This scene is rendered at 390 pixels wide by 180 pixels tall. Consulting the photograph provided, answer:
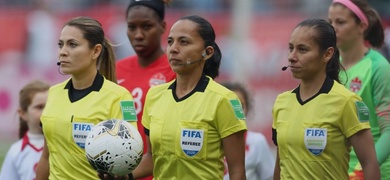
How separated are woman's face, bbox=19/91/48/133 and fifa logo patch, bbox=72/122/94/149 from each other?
89.5 inches

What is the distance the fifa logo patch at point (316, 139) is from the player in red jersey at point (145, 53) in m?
2.13

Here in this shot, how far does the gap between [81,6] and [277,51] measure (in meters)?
4.10

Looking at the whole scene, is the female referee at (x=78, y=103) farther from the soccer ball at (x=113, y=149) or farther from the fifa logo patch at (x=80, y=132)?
the soccer ball at (x=113, y=149)

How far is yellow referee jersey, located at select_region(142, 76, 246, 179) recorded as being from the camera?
745cm

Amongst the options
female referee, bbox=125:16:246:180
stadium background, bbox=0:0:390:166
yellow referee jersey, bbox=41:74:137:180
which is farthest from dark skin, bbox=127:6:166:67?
stadium background, bbox=0:0:390:166

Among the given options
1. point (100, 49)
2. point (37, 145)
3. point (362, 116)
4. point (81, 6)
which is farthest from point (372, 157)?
point (81, 6)

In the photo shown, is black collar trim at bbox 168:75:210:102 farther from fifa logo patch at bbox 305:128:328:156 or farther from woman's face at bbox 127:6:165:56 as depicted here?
woman's face at bbox 127:6:165:56

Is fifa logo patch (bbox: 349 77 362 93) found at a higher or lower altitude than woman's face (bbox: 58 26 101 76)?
lower

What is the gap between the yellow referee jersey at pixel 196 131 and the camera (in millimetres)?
7453

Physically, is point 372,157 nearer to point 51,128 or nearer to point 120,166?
point 120,166

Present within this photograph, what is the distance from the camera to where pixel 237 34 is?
1947cm

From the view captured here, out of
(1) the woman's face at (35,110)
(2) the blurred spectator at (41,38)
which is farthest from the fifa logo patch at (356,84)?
(2) the blurred spectator at (41,38)

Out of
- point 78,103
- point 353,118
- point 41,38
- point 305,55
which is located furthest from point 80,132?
point 41,38

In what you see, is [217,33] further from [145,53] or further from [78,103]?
→ [78,103]
